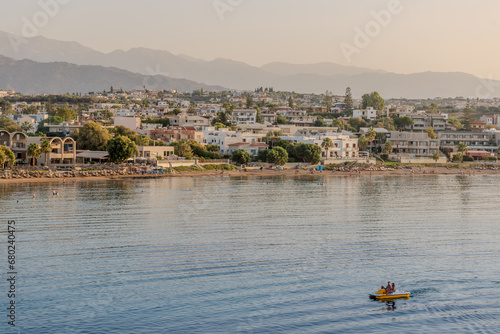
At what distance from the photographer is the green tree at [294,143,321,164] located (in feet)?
318

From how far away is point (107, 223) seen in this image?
4197 centimetres

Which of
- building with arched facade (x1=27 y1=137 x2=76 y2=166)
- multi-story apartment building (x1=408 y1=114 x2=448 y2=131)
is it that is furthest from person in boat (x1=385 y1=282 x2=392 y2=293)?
multi-story apartment building (x1=408 y1=114 x2=448 y2=131)

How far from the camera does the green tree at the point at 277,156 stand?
308ft

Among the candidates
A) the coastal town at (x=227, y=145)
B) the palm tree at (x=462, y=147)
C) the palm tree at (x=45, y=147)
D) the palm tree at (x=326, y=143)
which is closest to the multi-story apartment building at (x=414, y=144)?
the coastal town at (x=227, y=145)

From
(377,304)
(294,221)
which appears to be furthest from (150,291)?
(294,221)

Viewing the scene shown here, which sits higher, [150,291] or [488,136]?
[488,136]

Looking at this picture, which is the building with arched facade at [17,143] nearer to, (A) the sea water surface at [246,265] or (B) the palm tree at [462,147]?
(A) the sea water surface at [246,265]

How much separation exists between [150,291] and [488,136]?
11202cm

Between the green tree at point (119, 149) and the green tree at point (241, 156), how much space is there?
56.4 ft

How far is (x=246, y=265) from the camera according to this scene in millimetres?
29859

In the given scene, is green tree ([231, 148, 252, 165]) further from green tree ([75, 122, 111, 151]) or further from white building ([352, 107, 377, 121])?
white building ([352, 107, 377, 121])

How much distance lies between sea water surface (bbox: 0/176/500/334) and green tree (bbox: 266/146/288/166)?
37.6 metres

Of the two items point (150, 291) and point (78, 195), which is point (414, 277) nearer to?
point (150, 291)

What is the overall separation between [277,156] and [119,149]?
24543 mm
